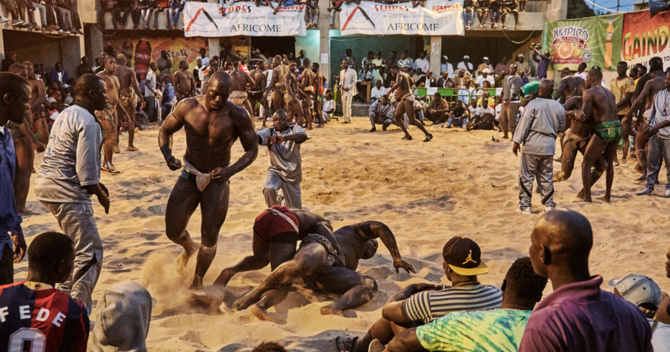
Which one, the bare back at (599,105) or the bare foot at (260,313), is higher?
the bare back at (599,105)

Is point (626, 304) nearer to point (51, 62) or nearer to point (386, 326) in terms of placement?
point (386, 326)

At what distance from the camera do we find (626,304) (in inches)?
76.7

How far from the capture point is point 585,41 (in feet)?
65.5

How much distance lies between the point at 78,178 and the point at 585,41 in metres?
19.3

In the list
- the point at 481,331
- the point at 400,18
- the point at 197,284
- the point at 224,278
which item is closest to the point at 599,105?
the point at 224,278

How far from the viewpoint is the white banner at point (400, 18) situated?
2225 cm

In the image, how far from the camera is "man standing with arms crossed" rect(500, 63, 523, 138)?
14.6 m

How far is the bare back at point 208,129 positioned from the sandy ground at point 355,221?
3.45 feet

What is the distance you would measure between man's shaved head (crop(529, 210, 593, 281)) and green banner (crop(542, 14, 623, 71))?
17698 mm

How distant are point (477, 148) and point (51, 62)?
15021 mm

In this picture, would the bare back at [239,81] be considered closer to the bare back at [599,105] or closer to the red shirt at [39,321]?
the bare back at [599,105]

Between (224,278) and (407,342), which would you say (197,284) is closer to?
(224,278)

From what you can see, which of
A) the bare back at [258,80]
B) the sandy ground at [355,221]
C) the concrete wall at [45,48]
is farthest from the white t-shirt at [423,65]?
the concrete wall at [45,48]

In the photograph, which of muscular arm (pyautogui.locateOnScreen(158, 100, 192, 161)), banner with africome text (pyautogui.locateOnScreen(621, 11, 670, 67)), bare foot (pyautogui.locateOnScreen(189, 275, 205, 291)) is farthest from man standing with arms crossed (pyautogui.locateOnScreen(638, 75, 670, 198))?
banner with africome text (pyautogui.locateOnScreen(621, 11, 670, 67))
